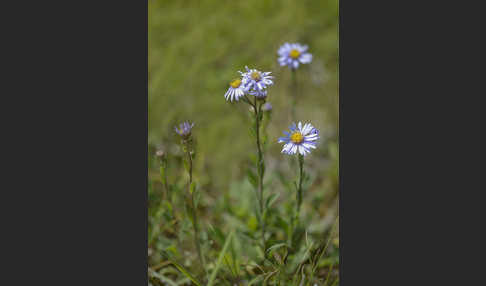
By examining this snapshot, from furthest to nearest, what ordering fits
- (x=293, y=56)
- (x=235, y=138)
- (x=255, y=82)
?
1. (x=235, y=138)
2. (x=293, y=56)
3. (x=255, y=82)

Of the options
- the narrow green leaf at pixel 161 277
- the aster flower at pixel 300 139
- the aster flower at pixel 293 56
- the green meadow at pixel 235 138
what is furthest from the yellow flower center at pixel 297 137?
the narrow green leaf at pixel 161 277

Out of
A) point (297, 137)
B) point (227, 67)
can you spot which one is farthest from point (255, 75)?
point (227, 67)

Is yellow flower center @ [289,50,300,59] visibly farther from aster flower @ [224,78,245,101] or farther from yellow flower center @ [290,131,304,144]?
yellow flower center @ [290,131,304,144]

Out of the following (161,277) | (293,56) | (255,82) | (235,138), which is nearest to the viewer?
(255,82)

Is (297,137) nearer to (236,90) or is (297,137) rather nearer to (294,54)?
(236,90)

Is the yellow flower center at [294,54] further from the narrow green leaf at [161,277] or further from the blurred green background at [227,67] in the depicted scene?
the narrow green leaf at [161,277]

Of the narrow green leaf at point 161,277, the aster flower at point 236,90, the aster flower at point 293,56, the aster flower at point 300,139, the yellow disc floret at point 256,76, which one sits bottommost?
the narrow green leaf at point 161,277

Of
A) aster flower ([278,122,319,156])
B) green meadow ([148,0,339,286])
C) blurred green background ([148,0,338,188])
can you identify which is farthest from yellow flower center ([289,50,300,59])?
blurred green background ([148,0,338,188])
